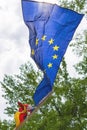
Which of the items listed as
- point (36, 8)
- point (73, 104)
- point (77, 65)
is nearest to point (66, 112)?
point (73, 104)

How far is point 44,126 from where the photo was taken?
25531 mm

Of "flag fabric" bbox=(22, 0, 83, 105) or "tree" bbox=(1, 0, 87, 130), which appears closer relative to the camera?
"flag fabric" bbox=(22, 0, 83, 105)

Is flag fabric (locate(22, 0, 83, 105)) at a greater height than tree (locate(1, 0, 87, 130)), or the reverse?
tree (locate(1, 0, 87, 130))

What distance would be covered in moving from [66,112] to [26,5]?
14.9 meters

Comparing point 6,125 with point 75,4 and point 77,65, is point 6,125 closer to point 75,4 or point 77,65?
point 77,65

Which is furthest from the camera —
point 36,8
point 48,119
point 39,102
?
point 48,119

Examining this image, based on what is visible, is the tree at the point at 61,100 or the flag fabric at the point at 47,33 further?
the tree at the point at 61,100

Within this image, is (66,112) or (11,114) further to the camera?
(11,114)

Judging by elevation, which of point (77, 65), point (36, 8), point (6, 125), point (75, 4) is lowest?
point (36, 8)

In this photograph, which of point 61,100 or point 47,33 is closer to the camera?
point 47,33

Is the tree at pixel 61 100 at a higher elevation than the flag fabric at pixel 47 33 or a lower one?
higher

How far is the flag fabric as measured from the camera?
1131 centimetres

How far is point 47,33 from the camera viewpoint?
11.8m

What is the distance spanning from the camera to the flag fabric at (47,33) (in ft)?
37.1
